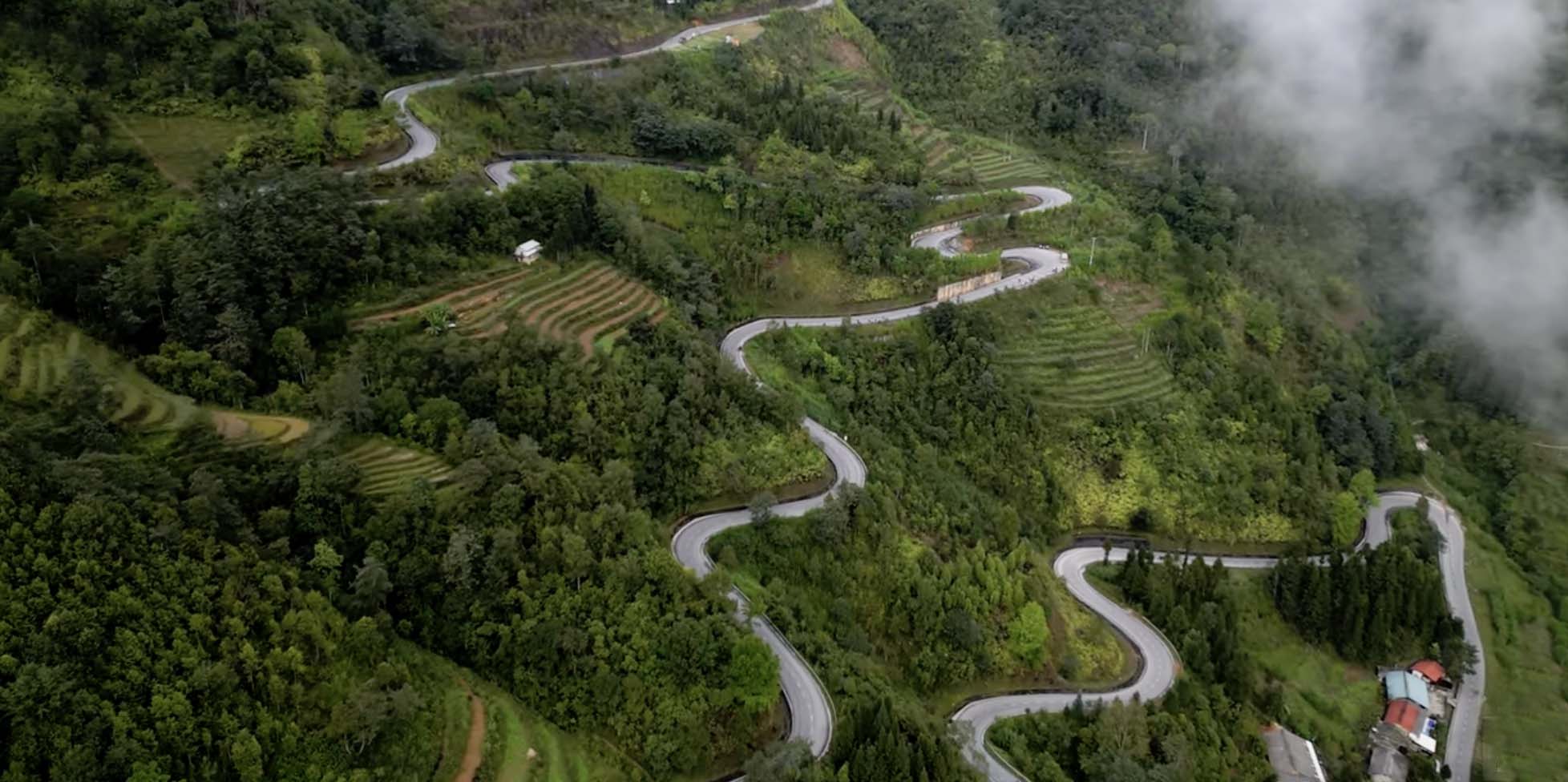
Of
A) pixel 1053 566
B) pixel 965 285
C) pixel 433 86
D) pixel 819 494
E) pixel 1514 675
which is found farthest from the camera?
pixel 965 285

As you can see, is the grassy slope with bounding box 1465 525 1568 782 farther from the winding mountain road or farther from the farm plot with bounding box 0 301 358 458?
the farm plot with bounding box 0 301 358 458

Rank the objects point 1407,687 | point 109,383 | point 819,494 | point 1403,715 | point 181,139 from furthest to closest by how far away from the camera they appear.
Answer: point 1407,687, point 1403,715, point 181,139, point 819,494, point 109,383

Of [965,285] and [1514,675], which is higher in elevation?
[965,285]

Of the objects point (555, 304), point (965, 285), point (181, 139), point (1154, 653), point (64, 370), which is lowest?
point (1154, 653)

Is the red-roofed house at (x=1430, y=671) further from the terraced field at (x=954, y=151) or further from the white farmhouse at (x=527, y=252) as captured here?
the white farmhouse at (x=527, y=252)

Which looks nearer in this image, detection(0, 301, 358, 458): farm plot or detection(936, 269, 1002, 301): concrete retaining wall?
detection(0, 301, 358, 458): farm plot

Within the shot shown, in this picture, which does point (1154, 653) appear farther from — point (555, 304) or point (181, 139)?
point (181, 139)

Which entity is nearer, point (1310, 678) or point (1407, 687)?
point (1407, 687)

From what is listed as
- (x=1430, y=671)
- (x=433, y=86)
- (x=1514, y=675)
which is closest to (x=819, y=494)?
(x=1430, y=671)

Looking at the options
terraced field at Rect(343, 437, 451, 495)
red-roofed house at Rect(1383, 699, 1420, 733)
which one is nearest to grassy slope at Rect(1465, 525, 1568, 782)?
red-roofed house at Rect(1383, 699, 1420, 733)
